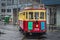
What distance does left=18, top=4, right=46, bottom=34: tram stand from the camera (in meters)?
22.8

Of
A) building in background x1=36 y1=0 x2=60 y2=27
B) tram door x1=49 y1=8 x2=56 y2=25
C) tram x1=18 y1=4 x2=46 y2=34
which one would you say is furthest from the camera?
tram door x1=49 y1=8 x2=56 y2=25

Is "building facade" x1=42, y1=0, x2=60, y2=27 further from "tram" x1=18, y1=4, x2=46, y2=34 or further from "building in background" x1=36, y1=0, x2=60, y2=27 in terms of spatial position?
"tram" x1=18, y1=4, x2=46, y2=34

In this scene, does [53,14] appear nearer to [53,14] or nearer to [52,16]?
[53,14]

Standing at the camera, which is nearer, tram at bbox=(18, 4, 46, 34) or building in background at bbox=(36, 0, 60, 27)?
tram at bbox=(18, 4, 46, 34)

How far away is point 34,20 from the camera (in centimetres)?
2292

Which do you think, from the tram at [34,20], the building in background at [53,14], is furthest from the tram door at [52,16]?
the tram at [34,20]

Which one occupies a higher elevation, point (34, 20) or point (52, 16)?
point (34, 20)

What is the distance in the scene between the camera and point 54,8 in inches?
1757

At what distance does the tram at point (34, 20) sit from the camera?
22.8 metres

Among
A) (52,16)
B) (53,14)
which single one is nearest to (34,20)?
(53,14)

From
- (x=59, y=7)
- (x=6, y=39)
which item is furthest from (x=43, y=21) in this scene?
(x=59, y=7)

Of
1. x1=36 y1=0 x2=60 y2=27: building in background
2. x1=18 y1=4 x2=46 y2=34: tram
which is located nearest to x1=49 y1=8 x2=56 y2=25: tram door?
x1=36 y1=0 x2=60 y2=27: building in background

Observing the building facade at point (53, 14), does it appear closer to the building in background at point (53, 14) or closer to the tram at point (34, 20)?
the building in background at point (53, 14)

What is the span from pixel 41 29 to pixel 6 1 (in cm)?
9924
